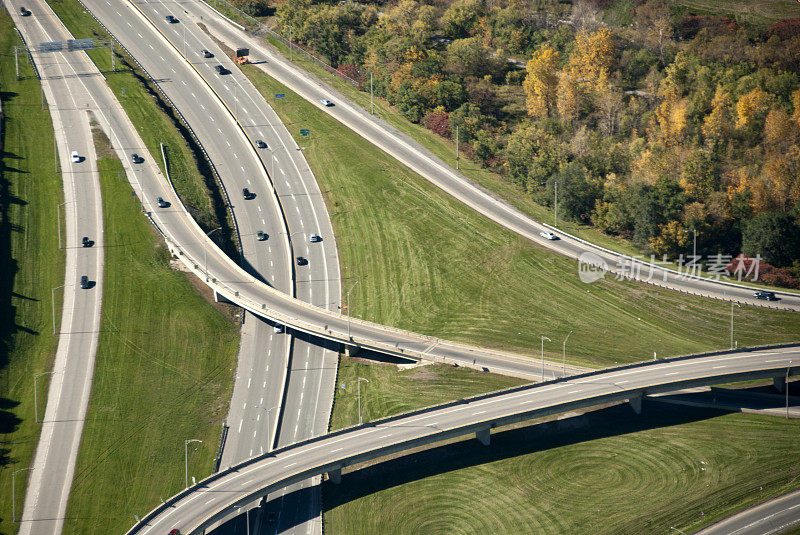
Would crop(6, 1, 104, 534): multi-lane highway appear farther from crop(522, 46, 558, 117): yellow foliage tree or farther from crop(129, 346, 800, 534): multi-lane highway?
crop(522, 46, 558, 117): yellow foliage tree

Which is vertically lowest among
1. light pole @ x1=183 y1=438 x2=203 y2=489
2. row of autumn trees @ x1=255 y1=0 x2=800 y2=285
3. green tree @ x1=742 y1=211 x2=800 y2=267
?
light pole @ x1=183 y1=438 x2=203 y2=489

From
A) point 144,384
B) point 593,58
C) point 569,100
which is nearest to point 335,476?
point 144,384

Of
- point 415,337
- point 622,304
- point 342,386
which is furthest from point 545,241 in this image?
point 342,386

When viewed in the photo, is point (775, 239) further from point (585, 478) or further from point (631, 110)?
point (585, 478)

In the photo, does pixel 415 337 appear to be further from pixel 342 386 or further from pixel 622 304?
pixel 622 304

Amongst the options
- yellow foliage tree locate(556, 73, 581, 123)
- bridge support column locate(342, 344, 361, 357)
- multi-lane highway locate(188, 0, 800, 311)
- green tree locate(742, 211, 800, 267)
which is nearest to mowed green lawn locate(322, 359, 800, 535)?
bridge support column locate(342, 344, 361, 357)
